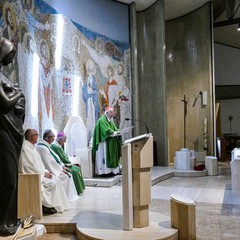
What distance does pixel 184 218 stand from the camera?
3.39 metres

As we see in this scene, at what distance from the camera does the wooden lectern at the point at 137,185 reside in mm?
3277

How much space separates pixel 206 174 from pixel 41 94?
469 centimetres

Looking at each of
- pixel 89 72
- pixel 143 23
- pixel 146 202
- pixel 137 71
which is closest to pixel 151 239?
pixel 146 202

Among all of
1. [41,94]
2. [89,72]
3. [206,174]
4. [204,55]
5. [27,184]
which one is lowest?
[206,174]

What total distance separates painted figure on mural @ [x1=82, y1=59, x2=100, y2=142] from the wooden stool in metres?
4.12

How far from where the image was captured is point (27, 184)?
373 cm

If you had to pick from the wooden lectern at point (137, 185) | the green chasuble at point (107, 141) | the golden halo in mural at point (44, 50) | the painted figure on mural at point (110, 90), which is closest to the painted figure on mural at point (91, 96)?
the painted figure on mural at point (110, 90)

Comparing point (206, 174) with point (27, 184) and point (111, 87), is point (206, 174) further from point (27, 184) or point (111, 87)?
point (27, 184)

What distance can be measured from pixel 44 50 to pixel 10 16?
115 centimetres

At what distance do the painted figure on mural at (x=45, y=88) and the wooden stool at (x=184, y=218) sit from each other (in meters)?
3.13

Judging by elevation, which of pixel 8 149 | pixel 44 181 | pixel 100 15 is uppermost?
pixel 100 15

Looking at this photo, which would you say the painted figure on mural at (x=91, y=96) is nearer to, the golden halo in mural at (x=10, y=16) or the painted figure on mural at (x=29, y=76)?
the painted figure on mural at (x=29, y=76)

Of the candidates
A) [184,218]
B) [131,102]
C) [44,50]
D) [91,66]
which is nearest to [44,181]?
[184,218]

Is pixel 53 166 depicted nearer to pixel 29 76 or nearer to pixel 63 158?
pixel 63 158
